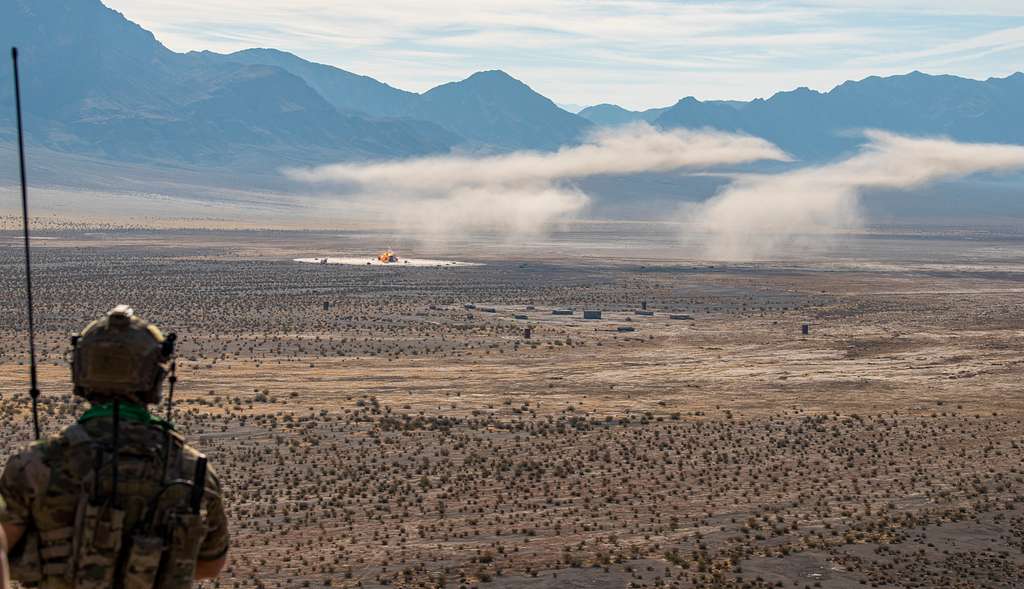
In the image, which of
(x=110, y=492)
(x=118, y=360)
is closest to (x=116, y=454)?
(x=110, y=492)

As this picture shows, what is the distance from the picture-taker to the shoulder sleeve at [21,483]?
5.39 meters

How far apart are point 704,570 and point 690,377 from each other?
29.3 meters

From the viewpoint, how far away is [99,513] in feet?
17.6

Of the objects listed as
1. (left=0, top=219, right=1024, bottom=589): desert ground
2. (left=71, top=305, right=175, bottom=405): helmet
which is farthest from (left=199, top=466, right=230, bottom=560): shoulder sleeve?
(left=0, top=219, right=1024, bottom=589): desert ground

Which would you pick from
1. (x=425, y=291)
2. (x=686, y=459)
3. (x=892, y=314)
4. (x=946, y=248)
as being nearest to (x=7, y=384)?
(x=686, y=459)

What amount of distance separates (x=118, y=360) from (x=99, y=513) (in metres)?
0.61

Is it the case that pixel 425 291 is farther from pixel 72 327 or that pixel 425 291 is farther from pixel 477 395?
pixel 477 395

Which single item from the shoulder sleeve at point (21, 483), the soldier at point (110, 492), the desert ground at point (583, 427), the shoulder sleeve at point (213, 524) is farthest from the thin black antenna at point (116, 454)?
the desert ground at point (583, 427)

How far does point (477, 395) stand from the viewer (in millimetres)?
46219

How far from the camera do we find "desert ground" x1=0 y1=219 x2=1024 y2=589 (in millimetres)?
25000

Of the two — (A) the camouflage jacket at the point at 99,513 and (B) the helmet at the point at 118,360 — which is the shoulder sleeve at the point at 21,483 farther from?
(B) the helmet at the point at 118,360

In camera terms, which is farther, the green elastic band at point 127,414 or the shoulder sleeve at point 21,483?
the green elastic band at point 127,414

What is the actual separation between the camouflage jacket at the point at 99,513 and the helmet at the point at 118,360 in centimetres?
16

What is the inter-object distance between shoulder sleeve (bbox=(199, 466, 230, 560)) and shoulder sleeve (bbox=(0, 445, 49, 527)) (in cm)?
64
